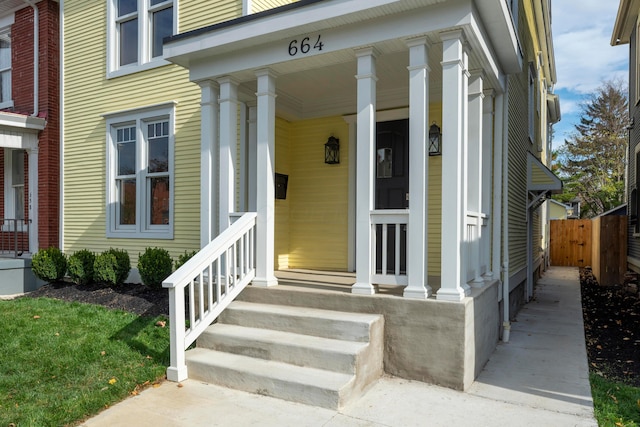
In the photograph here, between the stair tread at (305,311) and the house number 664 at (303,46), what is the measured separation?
8.29 ft

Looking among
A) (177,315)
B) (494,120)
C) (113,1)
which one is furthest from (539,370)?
(113,1)

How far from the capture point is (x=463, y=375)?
3.75 meters

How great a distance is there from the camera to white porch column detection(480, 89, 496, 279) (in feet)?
17.5

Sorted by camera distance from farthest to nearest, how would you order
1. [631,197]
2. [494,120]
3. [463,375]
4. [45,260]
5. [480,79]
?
1. [631,197]
2. [45,260]
3. [494,120]
4. [480,79]
5. [463,375]

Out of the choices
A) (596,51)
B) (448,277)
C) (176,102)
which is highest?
(596,51)

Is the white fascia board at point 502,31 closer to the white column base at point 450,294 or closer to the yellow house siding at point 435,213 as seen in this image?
the yellow house siding at point 435,213

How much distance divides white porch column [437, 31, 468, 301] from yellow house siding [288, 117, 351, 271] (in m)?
2.79

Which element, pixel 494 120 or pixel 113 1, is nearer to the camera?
pixel 494 120

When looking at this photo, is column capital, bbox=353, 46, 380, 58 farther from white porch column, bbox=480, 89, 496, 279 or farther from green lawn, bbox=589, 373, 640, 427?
green lawn, bbox=589, 373, 640, 427

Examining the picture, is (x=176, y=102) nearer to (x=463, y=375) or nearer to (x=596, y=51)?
(x=463, y=375)

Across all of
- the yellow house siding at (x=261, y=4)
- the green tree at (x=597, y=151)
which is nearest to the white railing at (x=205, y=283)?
the yellow house siding at (x=261, y=4)

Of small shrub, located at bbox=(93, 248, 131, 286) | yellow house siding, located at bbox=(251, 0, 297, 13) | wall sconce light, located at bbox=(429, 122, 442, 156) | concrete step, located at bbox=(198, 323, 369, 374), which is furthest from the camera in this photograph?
small shrub, located at bbox=(93, 248, 131, 286)

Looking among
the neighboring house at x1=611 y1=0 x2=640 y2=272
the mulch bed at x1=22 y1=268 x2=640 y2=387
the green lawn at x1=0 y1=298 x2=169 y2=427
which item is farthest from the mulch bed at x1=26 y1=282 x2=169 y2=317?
the neighboring house at x1=611 y1=0 x2=640 y2=272

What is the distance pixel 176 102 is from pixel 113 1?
2.44 m
